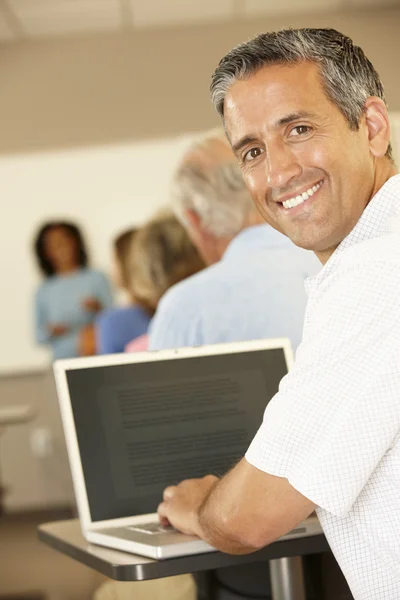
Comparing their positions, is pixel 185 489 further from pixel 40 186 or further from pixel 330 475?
pixel 40 186

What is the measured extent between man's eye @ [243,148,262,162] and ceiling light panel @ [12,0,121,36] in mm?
4317

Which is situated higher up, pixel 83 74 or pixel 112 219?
pixel 83 74

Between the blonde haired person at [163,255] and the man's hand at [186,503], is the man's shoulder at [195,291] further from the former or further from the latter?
the blonde haired person at [163,255]

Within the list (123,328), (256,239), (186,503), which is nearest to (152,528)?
(186,503)

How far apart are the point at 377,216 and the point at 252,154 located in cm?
20

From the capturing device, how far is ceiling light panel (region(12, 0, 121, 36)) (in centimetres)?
522

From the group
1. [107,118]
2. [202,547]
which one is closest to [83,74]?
[107,118]

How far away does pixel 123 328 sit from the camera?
3.22m

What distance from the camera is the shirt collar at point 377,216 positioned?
41.9 inches

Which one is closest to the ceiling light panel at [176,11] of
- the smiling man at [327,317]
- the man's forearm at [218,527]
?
the smiling man at [327,317]

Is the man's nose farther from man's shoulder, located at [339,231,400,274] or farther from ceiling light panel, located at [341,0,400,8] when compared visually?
ceiling light panel, located at [341,0,400,8]

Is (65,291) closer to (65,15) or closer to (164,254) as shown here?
(65,15)

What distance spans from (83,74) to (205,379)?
4480 millimetres

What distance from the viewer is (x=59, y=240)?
5.59 m
